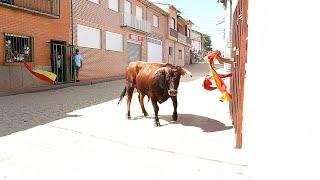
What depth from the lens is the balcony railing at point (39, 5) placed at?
13254 mm

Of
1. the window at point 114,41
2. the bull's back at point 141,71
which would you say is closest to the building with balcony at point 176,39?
the window at point 114,41

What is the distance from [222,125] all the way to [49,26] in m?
12.5

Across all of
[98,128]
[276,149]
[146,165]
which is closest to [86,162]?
[146,165]

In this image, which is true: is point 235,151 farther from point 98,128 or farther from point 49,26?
point 49,26

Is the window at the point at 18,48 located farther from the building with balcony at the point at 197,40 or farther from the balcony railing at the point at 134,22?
the building with balcony at the point at 197,40

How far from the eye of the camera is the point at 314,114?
1483 mm

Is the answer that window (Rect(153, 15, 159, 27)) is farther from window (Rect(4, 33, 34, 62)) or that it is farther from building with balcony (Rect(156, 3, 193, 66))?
window (Rect(4, 33, 34, 62))

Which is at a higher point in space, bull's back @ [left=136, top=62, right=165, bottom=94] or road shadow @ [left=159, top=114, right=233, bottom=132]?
bull's back @ [left=136, top=62, right=165, bottom=94]

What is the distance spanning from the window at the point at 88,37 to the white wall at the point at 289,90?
55.5ft

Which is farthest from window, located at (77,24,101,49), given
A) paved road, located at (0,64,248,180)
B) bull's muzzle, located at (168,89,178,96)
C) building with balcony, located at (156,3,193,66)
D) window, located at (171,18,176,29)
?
window, located at (171,18,176,29)

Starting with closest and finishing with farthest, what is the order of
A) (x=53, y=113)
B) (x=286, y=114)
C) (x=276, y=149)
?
(x=286, y=114)
(x=276, y=149)
(x=53, y=113)

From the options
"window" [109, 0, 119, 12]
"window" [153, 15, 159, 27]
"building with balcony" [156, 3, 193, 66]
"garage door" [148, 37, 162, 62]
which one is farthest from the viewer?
"building with balcony" [156, 3, 193, 66]

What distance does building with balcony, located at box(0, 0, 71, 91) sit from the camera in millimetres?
12891

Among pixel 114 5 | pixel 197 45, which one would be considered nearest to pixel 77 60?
pixel 114 5
